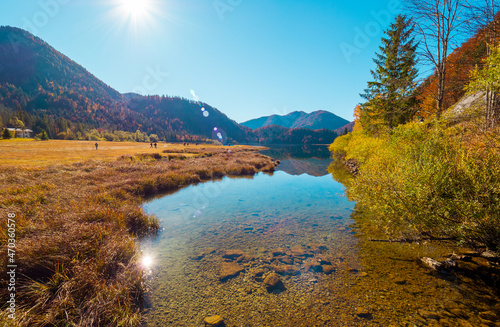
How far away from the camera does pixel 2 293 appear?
5.43 metres

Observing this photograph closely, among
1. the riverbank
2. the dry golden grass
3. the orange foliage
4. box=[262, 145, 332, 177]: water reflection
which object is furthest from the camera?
box=[262, 145, 332, 177]: water reflection

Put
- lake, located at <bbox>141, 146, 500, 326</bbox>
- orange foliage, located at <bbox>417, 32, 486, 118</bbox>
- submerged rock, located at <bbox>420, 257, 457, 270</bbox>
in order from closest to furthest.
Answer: lake, located at <bbox>141, 146, 500, 326</bbox>
submerged rock, located at <bbox>420, 257, 457, 270</bbox>
orange foliage, located at <bbox>417, 32, 486, 118</bbox>

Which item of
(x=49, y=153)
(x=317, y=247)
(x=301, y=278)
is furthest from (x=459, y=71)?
(x=49, y=153)

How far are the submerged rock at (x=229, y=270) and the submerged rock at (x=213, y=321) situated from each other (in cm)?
194

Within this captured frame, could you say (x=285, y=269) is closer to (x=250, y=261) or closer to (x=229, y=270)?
(x=250, y=261)

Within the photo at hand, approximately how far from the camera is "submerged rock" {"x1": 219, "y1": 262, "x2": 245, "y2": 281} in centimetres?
843

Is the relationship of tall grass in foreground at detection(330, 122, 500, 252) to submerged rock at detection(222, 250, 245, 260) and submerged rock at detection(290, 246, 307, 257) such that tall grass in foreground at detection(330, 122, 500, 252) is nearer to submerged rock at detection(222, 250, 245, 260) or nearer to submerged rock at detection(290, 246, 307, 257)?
submerged rock at detection(290, 246, 307, 257)

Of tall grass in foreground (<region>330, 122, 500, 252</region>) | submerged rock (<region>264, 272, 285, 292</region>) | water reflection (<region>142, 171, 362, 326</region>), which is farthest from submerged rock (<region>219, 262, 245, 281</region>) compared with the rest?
tall grass in foreground (<region>330, 122, 500, 252</region>)

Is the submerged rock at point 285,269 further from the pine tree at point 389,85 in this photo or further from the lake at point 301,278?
the pine tree at point 389,85

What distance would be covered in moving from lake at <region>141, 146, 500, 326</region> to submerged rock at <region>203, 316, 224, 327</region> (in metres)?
0.17

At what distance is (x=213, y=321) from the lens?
620 cm

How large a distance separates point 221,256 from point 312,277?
4704 millimetres

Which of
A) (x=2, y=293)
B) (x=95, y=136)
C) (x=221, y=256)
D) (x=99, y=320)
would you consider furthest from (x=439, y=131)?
(x=95, y=136)

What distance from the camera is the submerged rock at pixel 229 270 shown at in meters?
8.43
